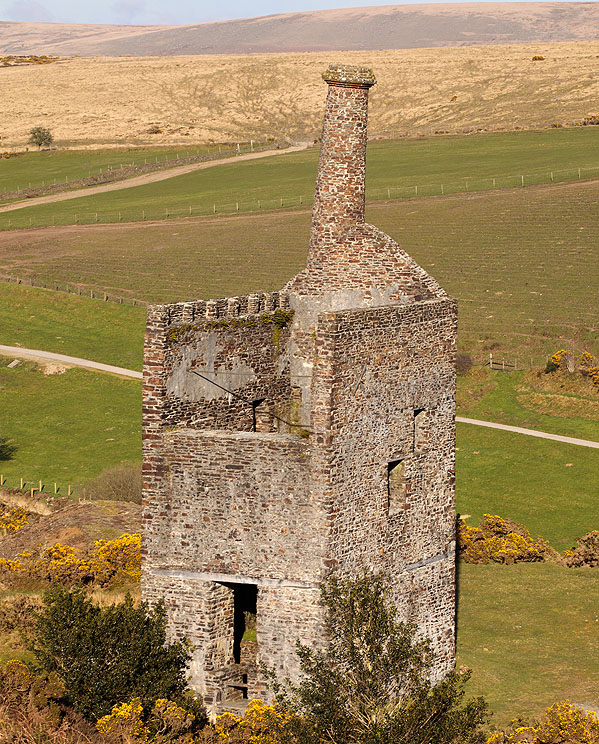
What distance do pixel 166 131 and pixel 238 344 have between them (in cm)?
12027

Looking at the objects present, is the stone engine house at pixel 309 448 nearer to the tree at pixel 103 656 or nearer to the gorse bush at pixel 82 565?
the tree at pixel 103 656

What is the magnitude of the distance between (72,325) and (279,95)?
94730 mm

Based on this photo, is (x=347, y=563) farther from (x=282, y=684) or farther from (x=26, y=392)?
(x=26, y=392)

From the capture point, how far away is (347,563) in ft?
73.0

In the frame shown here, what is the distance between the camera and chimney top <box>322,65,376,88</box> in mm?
24938

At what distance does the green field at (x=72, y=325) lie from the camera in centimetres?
6819

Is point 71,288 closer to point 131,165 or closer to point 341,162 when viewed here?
point 131,165

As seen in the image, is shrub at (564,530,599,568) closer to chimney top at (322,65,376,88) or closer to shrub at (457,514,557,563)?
shrub at (457,514,557,563)

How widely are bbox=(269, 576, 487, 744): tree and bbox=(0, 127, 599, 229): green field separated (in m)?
71.3

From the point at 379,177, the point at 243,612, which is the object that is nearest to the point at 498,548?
the point at 243,612

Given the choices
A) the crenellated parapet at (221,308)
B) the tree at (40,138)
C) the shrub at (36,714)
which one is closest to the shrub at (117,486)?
the crenellated parapet at (221,308)

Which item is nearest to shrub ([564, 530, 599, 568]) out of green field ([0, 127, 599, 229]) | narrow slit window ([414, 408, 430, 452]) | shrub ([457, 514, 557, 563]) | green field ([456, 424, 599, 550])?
shrub ([457, 514, 557, 563])

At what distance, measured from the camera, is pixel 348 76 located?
2505 centimetres

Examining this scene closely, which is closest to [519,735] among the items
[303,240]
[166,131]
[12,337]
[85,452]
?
[85,452]
